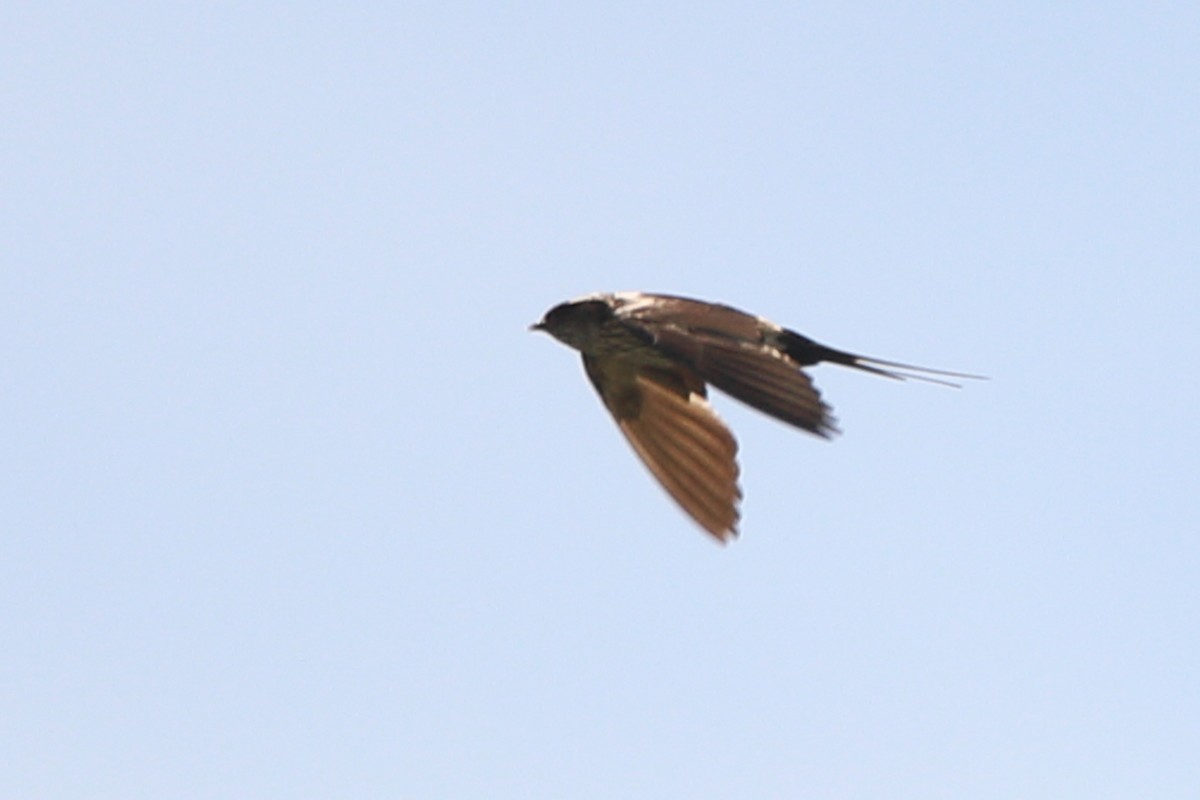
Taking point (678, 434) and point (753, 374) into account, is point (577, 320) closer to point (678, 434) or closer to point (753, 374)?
point (678, 434)

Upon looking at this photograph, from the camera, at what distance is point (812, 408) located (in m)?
8.90

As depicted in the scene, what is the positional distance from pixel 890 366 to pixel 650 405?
133cm

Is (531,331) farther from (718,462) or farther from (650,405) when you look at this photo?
(718,462)

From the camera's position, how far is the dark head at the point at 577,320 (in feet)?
34.7

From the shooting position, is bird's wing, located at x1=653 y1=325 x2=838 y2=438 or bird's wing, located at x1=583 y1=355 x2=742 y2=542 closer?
bird's wing, located at x1=653 y1=325 x2=838 y2=438

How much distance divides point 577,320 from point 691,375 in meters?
0.59

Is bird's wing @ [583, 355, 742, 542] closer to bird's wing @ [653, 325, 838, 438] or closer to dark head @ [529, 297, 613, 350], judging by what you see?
dark head @ [529, 297, 613, 350]

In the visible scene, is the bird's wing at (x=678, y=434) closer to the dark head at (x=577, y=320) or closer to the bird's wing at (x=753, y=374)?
the dark head at (x=577, y=320)

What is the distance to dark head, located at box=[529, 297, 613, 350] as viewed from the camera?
10.6 metres

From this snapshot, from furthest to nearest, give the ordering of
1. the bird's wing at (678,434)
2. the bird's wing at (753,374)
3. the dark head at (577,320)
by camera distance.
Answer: the dark head at (577,320) < the bird's wing at (678,434) < the bird's wing at (753,374)

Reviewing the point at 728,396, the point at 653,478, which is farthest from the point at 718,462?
the point at 728,396

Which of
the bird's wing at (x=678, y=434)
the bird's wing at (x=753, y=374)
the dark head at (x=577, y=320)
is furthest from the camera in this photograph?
the dark head at (x=577, y=320)

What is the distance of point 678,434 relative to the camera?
10344mm

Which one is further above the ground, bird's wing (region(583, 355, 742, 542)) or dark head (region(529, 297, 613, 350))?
dark head (region(529, 297, 613, 350))
